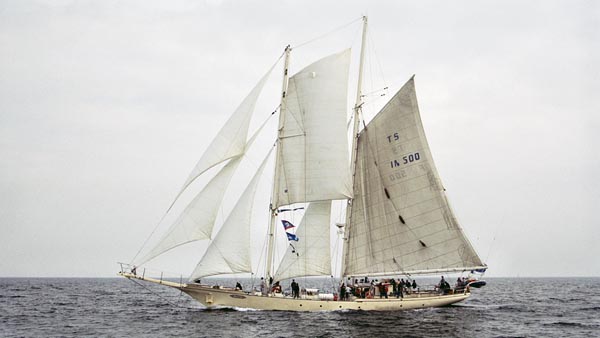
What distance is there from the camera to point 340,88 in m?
44.8

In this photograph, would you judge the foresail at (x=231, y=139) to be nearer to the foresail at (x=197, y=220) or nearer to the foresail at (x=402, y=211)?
the foresail at (x=197, y=220)

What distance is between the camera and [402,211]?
45.6m

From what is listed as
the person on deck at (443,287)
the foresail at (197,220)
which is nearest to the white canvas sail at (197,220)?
the foresail at (197,220)

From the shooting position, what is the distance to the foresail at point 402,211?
45.0m

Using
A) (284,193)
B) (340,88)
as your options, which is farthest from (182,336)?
(340,88)

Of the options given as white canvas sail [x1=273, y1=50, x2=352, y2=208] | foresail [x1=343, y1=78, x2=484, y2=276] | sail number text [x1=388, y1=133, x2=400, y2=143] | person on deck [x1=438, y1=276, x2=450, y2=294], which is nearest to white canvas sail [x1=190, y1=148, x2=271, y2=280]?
white canvas sail [x1=273, y1=50, x2=352, y2=208]

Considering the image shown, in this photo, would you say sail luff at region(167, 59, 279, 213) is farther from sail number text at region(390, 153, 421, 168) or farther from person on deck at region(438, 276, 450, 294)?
person on deck at region(438, 276, 450, 294)

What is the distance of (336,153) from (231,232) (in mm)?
9858

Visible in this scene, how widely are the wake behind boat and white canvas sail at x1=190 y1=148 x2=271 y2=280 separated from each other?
0.60 feet

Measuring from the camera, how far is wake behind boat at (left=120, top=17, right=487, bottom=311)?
42.7 m

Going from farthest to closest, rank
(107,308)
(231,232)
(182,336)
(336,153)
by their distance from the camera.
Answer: (107,308) < (336,153) < (231,232) < (182,336)

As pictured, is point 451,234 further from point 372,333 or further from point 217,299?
point 217,299

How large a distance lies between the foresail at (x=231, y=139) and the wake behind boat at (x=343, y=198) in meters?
0.07

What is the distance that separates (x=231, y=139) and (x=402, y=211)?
562 inches
